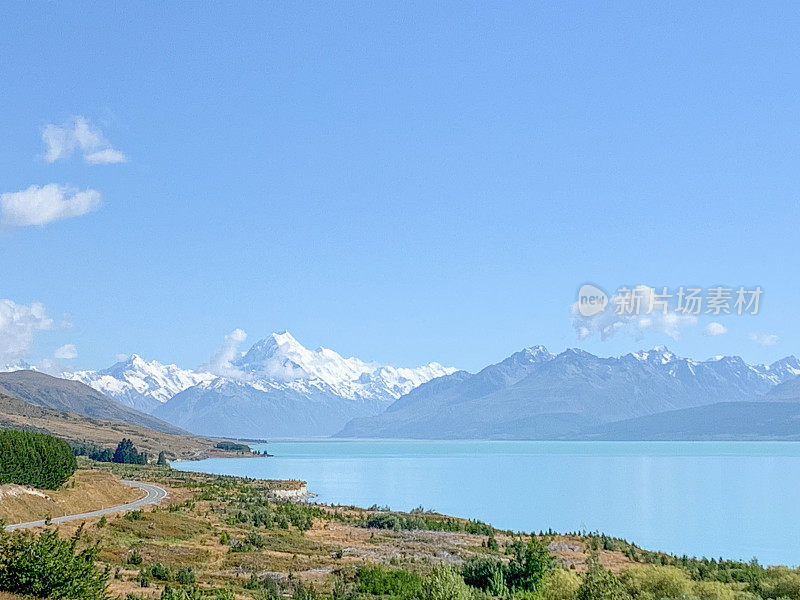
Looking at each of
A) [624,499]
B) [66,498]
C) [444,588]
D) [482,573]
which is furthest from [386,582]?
[624,499]

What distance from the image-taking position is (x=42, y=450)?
53219mm

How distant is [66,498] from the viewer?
1984 inches

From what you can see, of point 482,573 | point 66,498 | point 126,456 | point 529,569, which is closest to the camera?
point 529,569

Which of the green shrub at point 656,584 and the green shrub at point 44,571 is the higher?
the green shrub at point 44,571

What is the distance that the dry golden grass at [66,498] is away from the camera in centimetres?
4384

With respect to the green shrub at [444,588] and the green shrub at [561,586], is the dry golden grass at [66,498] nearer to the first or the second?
the green shrub at [444,588]

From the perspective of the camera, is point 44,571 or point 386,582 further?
point 386,582

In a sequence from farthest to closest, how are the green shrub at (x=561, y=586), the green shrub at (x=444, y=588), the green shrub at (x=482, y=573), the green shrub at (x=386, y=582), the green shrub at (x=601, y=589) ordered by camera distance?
the green shrub at (x=482, y=573)
the green shrub at (x=386, y=582)
the green shrub at (x=561, y=586)
the green shrub at (x=601, y=589)
the green shrub at (x=444, y=588)

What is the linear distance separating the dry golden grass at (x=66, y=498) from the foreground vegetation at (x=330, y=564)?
12.7ft

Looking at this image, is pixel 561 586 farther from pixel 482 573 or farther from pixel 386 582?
pixel 386 582

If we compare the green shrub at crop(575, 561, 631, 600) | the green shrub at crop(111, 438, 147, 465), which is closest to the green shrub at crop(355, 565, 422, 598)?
the green shrub at crop(575, 561, 631, 600)

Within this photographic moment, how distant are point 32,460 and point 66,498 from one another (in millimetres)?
3134

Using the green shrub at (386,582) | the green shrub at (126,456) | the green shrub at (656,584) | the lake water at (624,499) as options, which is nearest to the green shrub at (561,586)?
the green shrub at (656,584)

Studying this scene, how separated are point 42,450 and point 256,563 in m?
23.6
